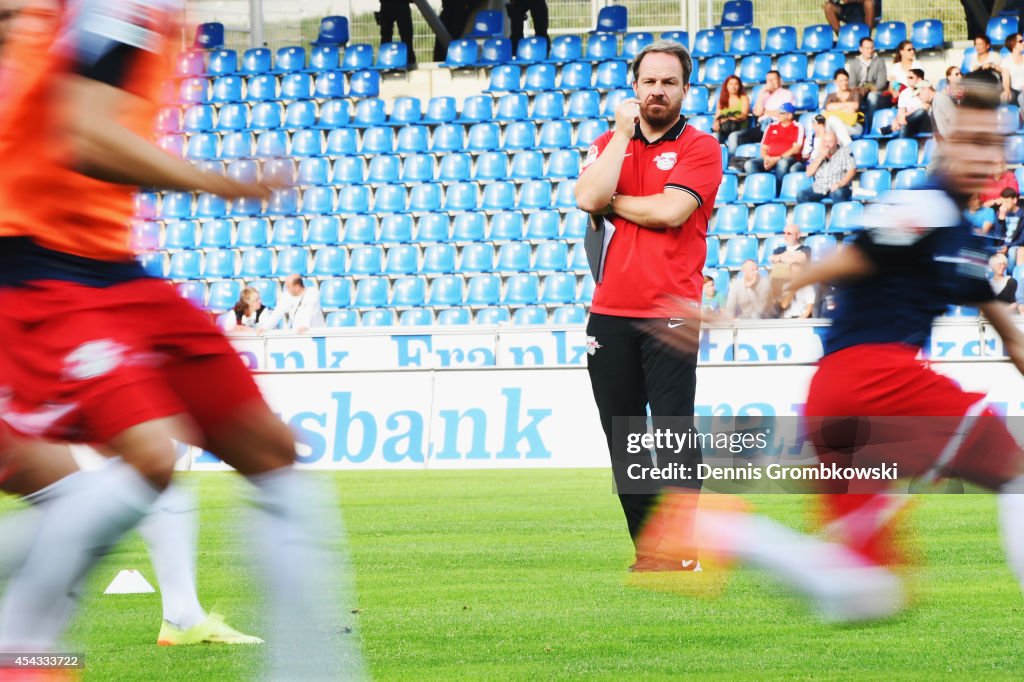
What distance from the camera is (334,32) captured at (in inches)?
1089

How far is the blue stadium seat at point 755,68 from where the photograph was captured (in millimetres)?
22672

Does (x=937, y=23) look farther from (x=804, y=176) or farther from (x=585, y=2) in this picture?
(x=585, y=2)

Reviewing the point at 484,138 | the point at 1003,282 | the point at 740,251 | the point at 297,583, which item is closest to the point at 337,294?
the point at 484,138

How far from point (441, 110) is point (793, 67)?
19.0ft

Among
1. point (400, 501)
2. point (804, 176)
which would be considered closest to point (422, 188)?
point (804, 176)

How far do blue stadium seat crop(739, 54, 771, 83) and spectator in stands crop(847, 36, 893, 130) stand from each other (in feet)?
7.43

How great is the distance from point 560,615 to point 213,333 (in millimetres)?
2979

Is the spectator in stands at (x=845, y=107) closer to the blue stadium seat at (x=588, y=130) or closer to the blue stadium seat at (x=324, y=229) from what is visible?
the blue stadium seat at (x=588, y=130)

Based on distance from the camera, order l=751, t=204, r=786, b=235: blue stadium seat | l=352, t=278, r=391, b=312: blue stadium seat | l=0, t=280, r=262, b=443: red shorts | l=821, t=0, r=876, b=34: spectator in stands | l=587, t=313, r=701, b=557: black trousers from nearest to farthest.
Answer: l=0, t=280, r=262, b=443: red shorts < l=587, t=313, r=701, b=557: black trousers < l=751, t=204, r=786, b=235: blue stadium seat < l=352, t=278, r=391, b=312: blue stadium seat < l=821, t=0, r=876, b=34: spectator in stands

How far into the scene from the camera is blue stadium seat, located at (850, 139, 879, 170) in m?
20.0

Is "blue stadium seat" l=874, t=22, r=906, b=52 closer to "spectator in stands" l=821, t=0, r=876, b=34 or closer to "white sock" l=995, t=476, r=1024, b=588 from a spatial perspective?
"spectator in stands" l=821, t=0, r=876, b=34

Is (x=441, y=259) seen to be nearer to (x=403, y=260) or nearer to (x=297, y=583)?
(x=403, y=260)

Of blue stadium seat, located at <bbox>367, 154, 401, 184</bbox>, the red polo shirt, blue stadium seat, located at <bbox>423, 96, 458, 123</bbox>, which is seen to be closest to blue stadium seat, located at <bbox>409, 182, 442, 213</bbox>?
blue stadium seat, located at <bbox>367, 154, 401, 184</bbox>

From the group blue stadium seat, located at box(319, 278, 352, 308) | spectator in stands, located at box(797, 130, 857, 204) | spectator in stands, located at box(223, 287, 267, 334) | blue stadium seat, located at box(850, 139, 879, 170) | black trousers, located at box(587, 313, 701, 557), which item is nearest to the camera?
black trousers, located at box(587, 313, 701, 557)
